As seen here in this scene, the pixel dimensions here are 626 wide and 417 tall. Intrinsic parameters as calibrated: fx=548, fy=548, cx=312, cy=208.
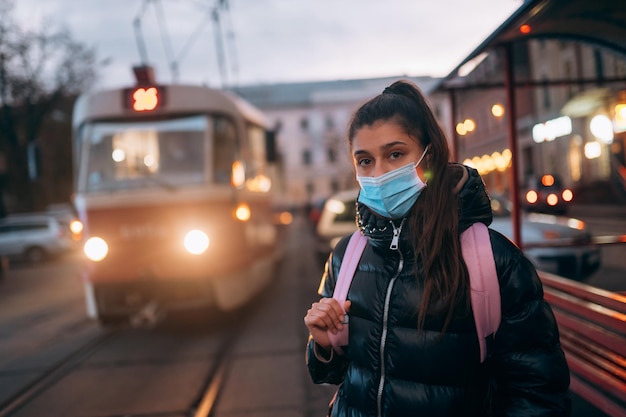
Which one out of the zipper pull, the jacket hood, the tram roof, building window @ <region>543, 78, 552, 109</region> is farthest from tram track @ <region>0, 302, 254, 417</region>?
building window @ <region>543, 78, 552, 109</region>

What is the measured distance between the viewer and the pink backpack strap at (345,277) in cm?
184

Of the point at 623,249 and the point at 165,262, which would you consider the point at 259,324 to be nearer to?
the point at 165,262

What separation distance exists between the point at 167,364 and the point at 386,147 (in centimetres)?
486

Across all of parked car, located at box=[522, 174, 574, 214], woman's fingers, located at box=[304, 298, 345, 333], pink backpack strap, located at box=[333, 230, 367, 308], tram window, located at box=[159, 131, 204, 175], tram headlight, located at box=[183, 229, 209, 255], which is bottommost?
tram headlight, located at box=[183, 229, 209, 255]

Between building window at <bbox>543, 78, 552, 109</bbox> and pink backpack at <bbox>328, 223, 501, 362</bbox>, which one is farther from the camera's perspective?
building window at <bbox>543, 78, 552, 109</bbox>

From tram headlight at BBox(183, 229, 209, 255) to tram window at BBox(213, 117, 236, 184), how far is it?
2.51ft

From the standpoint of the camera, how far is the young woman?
1569 mm

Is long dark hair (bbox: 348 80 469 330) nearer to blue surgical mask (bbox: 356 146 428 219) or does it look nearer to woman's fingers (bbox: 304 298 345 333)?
blue surgical mask (bbox: 356 146 428 219)

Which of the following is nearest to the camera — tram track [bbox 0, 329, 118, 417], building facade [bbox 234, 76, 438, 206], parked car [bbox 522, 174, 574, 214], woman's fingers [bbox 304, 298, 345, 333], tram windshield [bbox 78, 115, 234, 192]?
woman's fingers [bbox 304, 298, 345, 333]

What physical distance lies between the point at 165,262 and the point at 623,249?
5164 millimetres

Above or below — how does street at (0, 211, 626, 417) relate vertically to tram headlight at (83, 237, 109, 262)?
below

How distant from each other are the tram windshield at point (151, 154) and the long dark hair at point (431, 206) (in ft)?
18.1

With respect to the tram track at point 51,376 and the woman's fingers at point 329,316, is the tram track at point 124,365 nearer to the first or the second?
the tram track at point 51,376

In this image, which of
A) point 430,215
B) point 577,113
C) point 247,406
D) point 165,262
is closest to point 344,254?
point 430,215
